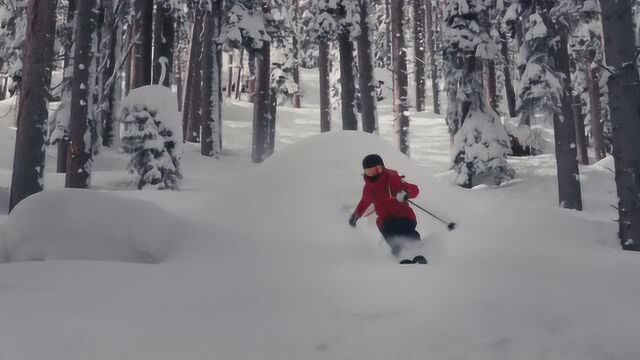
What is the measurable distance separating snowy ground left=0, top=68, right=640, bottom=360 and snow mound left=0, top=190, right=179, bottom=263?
0.03m

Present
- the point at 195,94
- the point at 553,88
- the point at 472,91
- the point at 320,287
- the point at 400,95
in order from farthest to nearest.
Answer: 1. the point at 195,94
2. the point at 400,95
3. the point at 472,91
4. the point at 553,88
5. the point at 320,287

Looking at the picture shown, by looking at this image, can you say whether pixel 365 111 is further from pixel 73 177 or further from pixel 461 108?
pixel 73 177

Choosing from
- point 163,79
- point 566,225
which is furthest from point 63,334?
point 163,79

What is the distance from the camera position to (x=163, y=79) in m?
13.9

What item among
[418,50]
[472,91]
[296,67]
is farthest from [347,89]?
[296,67]

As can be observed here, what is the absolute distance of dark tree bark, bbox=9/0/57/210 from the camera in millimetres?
8727

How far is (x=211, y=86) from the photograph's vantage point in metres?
19.1

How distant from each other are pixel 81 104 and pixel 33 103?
252cm

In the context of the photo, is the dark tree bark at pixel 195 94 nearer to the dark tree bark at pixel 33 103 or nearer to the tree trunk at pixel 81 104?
the tree trunk at pixel 81 104

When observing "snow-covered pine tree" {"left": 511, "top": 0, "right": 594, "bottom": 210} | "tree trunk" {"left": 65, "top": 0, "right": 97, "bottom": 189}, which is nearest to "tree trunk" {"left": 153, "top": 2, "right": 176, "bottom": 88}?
"tree trunk" {"left": 65, "top": 0, "right": 97, "bottom": 189}

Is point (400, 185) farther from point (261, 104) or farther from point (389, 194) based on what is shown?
point (261, 104)

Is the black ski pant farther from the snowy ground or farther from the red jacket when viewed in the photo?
the snowy ground

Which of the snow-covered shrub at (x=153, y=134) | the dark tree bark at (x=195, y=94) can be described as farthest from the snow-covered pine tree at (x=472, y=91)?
the dark tree bark at (x=195, y=94)

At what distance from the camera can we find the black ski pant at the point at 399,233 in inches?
256
